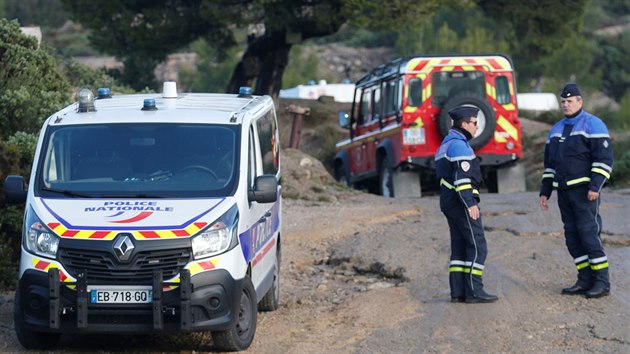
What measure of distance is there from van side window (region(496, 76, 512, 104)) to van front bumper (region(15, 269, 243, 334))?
12577 millimetres

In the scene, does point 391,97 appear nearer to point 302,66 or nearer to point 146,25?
point 146,25

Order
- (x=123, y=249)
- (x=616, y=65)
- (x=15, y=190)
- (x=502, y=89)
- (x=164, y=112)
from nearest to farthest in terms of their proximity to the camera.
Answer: (x=123, y=249), (x=15, y=190), (x=164, y=112), (x=502, y=89), (x=616, y=65)

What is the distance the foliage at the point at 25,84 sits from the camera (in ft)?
48.7

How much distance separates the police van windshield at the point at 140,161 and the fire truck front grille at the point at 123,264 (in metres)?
0.62

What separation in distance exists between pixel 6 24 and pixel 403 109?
22.1 feet

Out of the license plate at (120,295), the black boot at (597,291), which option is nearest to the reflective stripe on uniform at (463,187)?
the black boot at (597,291)

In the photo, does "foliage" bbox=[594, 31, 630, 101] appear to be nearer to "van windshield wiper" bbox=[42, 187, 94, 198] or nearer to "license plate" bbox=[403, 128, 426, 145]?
"license plate" bbox=[403, 128, 426, 145]

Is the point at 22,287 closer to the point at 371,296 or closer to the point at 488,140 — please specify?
the point at 371,296

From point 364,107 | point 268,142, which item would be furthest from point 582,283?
point 364,107

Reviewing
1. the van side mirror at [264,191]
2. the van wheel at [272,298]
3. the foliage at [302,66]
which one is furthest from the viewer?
the foliage at [302,66]

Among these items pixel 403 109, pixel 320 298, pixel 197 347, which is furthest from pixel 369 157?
pixel 197 347

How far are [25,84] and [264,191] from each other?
7859mm

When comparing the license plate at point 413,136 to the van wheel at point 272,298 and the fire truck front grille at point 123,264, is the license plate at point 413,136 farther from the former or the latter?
the fire truck front grille at point 123,264

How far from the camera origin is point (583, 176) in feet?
34.5
